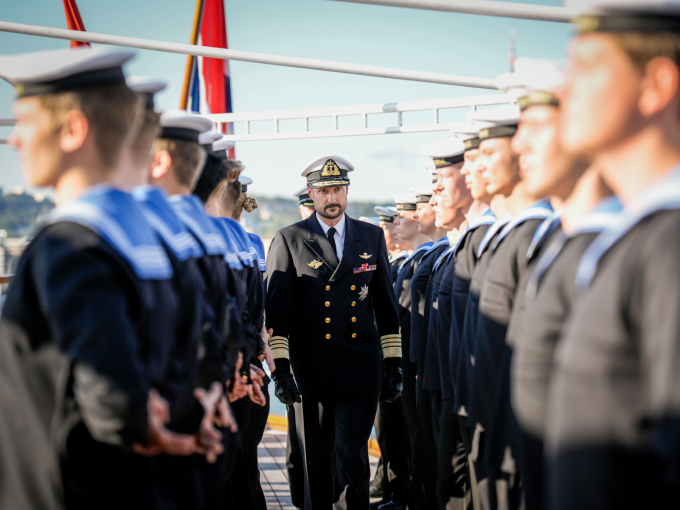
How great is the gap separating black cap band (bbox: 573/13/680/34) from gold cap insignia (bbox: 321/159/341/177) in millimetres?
3524

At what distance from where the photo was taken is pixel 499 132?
10.1ft

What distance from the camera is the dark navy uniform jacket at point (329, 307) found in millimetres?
4445

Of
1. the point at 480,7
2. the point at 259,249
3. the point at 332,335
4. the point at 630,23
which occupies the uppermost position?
the point at 480,7

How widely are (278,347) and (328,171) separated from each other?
1351mm

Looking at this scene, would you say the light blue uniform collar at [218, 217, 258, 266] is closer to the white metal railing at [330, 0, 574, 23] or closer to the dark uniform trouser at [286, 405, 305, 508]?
the white metal railing at [330, 0, 574, 23]

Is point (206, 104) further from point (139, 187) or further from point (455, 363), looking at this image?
point (139, 187)

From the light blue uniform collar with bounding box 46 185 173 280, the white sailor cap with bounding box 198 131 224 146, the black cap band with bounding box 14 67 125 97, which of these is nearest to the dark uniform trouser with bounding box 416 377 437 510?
the white sailor cap with bounding box 198 131 224 146

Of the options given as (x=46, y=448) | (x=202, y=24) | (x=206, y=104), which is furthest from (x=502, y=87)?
(x=202, y=24)

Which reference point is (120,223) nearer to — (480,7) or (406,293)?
(480,7)

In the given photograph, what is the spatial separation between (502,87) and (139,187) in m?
1.42

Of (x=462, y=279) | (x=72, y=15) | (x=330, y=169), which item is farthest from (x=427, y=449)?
(x=72, y=15)

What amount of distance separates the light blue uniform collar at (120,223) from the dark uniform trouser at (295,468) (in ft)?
11.1

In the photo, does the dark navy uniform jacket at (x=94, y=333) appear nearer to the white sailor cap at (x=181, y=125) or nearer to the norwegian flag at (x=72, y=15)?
the white sailor cap at (x=181, y=125)

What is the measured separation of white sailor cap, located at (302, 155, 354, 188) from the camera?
190 inches
